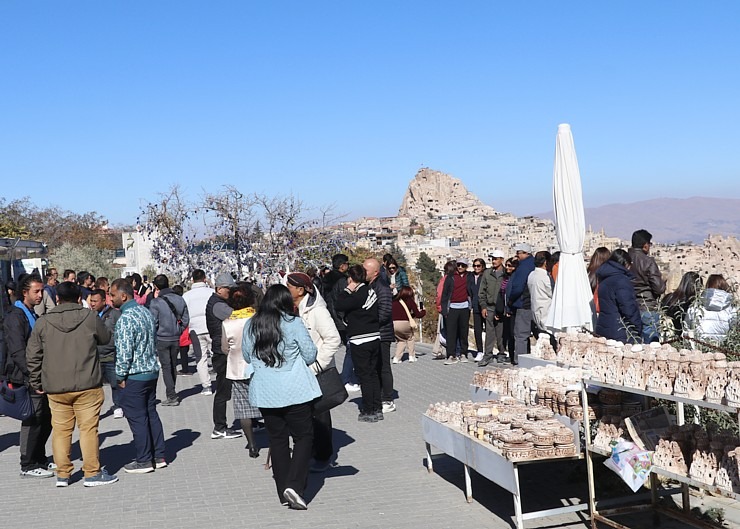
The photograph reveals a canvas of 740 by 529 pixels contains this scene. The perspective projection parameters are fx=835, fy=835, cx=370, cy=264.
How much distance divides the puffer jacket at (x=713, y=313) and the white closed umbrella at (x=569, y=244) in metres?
1.70

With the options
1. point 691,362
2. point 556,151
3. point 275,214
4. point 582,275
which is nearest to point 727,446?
point 691,362

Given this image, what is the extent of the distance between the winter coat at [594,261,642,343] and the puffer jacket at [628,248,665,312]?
1703 millimetres

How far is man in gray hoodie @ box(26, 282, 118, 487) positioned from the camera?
8172 millimetres

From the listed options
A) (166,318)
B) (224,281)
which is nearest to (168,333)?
(166,318)

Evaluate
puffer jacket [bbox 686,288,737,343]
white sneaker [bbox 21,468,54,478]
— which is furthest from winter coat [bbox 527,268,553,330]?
white sneaker [bbox 21,468,54,478]

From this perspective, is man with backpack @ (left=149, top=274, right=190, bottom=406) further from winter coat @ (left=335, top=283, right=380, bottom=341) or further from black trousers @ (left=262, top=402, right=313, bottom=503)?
black trousers @ (left=262, top=402, right=313, bottom=503)

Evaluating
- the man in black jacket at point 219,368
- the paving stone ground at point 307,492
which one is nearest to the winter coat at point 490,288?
the paving stone ground at point 307,492

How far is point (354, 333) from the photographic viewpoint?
1059 centimetres

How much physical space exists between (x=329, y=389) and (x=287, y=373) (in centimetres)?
95

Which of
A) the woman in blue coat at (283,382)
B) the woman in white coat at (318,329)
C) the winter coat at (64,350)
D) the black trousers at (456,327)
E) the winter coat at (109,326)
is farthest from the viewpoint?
the black trousers at (456,327)

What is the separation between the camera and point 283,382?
23.7ft

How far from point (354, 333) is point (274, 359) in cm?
345

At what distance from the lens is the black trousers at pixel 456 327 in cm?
1620

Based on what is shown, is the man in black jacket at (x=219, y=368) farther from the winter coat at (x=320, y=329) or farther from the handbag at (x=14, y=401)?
the handbag at (x=14, y=401)
